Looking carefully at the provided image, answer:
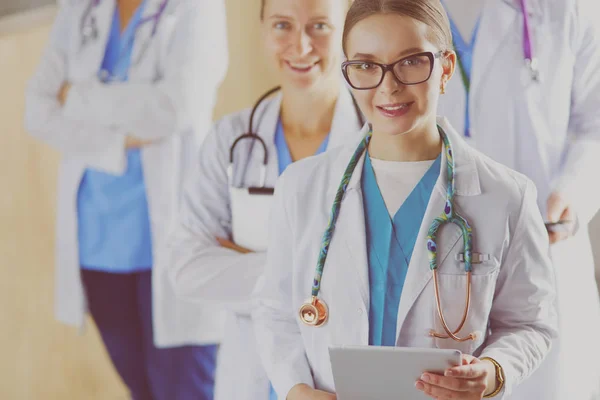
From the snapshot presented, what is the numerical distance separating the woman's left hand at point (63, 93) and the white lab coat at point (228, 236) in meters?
0.50

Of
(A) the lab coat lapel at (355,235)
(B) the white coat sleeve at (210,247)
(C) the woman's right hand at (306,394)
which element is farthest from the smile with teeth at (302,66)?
(C) the woman's right hand at (306,394)

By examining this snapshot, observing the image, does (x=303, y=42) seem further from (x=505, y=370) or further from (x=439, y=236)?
(x=505, y=370)

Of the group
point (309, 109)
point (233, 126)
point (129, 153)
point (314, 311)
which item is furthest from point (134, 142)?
point (314, 311)

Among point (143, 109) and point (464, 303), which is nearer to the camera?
point (464, 303)

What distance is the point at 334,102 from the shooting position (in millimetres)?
1553

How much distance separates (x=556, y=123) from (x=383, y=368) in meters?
0.63

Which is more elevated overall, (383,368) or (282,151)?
(282,151)

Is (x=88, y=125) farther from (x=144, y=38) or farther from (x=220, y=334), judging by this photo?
(x=220, y=334)

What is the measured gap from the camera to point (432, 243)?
114 centimetres

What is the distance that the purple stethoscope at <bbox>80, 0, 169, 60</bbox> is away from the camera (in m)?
1.88

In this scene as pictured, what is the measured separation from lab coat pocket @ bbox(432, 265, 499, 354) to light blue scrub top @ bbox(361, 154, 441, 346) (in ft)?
0.21

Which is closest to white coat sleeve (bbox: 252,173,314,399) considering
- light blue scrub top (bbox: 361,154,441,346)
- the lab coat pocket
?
light blue scrub top (bbox: 361,154,441,346)

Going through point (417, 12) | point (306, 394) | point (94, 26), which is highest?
point (94, 26)

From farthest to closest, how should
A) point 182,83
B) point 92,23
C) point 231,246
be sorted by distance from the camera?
point 92,23
point 182,83
point 231,246
